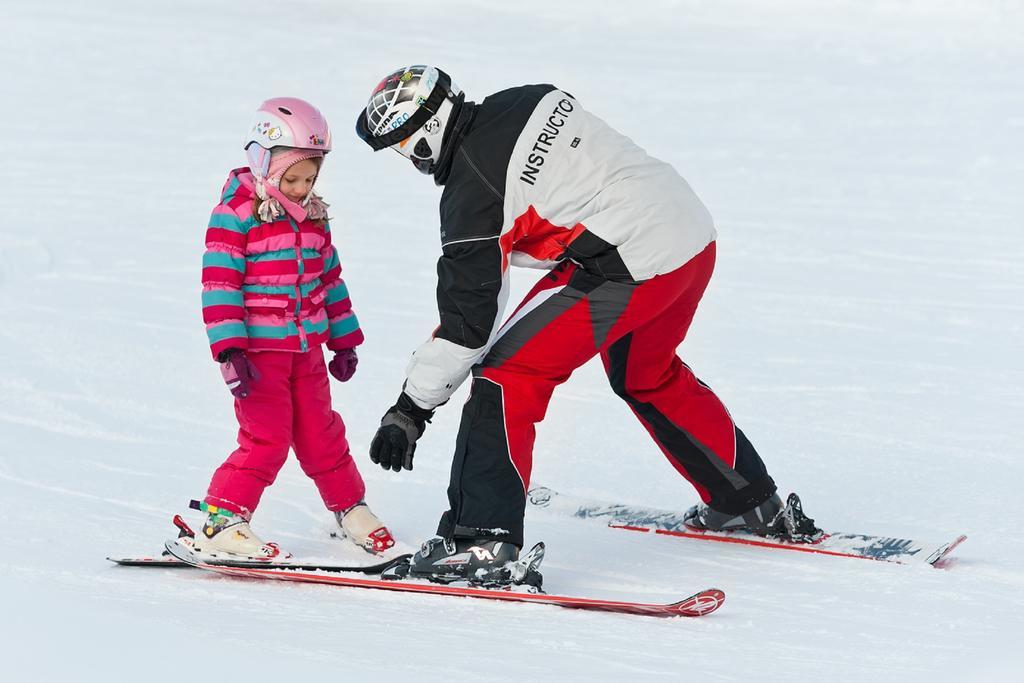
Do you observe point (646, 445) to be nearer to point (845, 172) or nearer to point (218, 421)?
point (218, 421)

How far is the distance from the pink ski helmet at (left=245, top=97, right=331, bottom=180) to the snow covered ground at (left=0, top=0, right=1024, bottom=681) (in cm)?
133

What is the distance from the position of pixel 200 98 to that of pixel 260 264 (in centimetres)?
1031

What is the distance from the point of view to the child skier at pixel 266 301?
4.02 m

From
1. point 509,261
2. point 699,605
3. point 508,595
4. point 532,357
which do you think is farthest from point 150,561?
point 699,605

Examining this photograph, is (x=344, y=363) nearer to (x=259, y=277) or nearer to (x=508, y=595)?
(x=259, y=277)

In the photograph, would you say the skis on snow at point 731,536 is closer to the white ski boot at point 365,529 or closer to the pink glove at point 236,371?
the white ski boot at point 365,529

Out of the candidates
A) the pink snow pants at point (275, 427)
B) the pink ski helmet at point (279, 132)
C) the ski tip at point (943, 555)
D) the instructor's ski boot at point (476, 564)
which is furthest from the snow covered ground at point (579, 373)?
the pink ski helmet at point (279, 132)

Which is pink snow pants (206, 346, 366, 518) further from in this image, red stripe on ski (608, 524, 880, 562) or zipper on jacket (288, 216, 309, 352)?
red stripe on ski (608, 524, 880, 562)

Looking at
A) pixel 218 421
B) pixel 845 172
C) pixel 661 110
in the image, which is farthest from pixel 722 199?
pixel 218 421

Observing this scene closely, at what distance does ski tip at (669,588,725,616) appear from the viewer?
3.62 meters

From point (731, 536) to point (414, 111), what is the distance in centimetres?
→ 192

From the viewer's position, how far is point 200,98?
45.3 ft

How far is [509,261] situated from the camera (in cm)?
389

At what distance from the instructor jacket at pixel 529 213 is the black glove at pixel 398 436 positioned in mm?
54
